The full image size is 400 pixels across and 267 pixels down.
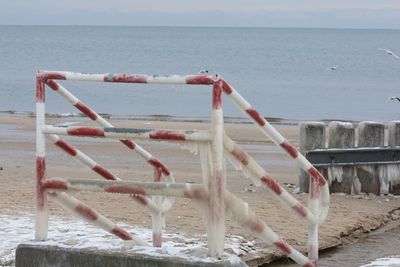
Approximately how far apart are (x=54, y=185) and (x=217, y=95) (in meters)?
1.32

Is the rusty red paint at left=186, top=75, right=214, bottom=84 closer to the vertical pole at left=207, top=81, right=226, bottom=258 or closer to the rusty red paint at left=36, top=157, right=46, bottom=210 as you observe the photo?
the vertical pole at left=207, top=81, right=226, bottom=258

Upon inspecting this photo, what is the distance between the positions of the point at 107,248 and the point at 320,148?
19.5ft

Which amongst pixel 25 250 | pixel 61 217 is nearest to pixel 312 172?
pixel 25 250

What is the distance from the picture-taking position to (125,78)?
635cm

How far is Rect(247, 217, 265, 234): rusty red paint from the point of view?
252 inches

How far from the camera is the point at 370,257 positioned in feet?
29.4

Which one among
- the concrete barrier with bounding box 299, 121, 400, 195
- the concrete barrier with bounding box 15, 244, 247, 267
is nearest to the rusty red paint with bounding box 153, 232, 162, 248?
the concrete barrier with bounding box 15, 244, 247, 267

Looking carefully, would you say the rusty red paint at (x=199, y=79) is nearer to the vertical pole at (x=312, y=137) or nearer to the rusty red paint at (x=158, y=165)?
the rusty red paint at (x=158, y=165)

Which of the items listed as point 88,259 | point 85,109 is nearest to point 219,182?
point 88,259

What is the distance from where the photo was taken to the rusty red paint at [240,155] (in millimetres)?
6207

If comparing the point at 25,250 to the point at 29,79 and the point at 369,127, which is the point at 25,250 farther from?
the point at 29,79

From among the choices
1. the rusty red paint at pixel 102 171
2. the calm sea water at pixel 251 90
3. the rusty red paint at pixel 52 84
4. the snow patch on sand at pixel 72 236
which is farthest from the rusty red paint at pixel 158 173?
the calm sea water at pixel 251 90

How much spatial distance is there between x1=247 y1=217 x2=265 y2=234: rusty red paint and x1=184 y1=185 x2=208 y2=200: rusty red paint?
18.5 inches

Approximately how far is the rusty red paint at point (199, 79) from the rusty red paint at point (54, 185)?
1115 mm
